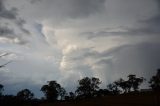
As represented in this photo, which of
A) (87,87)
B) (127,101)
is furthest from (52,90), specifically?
(127,101)

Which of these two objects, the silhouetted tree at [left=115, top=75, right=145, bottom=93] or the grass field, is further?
the silhouetted tree at [left=115, top=75, right=145, bottom=93]

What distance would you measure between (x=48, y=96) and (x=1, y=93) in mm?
19461

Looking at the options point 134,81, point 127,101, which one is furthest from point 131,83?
point 127,101

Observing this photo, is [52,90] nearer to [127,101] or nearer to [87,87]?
[87,87]

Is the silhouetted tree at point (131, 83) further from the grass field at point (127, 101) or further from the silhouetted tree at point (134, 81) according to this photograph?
the grass field at point (127, 101)

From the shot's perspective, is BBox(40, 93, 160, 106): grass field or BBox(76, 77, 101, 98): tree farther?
BBox(76, 77, 101, 98): tree

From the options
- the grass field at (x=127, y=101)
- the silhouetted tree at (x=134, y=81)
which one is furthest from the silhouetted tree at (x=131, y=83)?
the grass field at (x=127, y=101)

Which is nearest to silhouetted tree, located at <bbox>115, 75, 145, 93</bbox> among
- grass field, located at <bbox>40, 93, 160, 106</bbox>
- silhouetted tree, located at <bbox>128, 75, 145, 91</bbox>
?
silhouetted tree, located at <bbox>128, 75, 145, 91</bbox>

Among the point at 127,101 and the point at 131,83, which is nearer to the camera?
the point at 127,101

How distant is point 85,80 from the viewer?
412 feet

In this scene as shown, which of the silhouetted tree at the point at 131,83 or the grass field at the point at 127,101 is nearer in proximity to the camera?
the grass field at the point at 127,101

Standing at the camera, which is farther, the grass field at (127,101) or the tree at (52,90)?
the tree at (52,90)

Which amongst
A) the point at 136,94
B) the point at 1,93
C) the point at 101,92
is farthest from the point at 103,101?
the point at 1,93

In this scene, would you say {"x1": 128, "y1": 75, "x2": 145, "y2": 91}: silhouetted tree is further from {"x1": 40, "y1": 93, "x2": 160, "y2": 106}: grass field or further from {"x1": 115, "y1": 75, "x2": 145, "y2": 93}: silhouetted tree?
{"x1": 40, "y1": 93, "x2": 160, "y2": 106}: grass field
